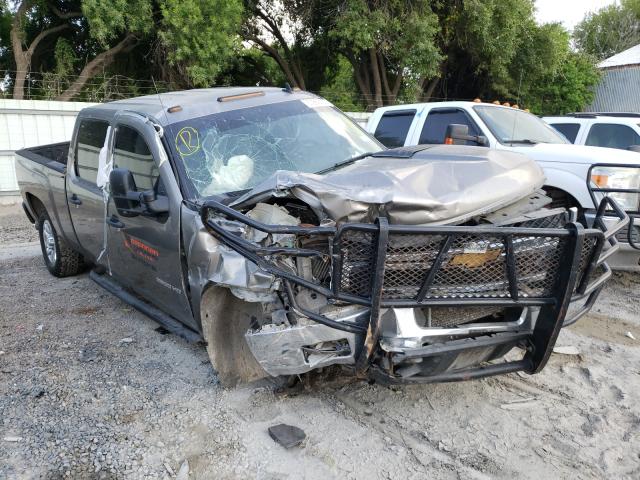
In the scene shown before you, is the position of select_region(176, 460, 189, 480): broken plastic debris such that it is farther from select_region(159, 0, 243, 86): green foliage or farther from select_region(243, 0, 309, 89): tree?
select_region(243, 0, 309, 89): tree

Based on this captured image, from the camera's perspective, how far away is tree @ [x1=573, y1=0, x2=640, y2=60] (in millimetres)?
35906

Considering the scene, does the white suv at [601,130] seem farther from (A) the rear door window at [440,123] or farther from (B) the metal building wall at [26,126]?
(B) the metal building wall at [26,126]

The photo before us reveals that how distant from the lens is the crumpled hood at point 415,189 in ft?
9.04

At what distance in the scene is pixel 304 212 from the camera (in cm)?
Result: 321

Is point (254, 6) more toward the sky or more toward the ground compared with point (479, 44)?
more toward the sky

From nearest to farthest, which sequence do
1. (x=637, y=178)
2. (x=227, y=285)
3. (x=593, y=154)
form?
(x=227, y=285) < (x=637, y=178) < (x=593, y=154)

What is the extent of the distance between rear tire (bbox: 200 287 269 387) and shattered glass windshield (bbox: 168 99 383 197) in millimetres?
726

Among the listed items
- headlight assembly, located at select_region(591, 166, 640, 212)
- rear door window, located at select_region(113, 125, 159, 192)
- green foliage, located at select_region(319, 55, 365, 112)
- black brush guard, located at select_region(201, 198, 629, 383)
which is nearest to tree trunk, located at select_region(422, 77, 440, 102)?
green foliage, located at select_region(319, 55, 365, 112)

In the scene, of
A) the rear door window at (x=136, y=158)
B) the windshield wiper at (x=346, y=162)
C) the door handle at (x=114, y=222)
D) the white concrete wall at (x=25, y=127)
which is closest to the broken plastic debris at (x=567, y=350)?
the windshield wiper at (x=346, y=162)

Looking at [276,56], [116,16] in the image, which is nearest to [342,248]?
[116,16]

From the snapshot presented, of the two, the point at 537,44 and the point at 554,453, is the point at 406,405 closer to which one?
the point at 554,453

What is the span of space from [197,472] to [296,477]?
1.70 ft

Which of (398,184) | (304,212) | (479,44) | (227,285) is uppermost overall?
(479,44)

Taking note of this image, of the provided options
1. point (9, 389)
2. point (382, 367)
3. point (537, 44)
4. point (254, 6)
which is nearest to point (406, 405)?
point (382, 367)
